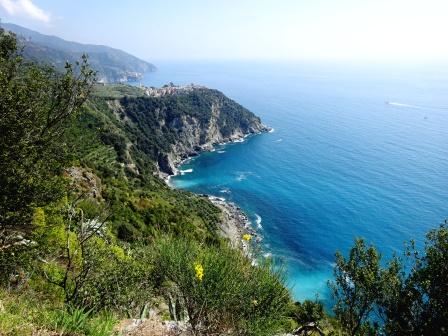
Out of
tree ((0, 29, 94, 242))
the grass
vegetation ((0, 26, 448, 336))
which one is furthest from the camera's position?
tree ((0, 29, 94, 242))

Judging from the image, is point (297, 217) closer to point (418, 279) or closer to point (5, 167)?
point (418, 279)

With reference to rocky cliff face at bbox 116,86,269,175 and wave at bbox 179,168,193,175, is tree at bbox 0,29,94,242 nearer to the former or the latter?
wave at bbox 179,168,193,175

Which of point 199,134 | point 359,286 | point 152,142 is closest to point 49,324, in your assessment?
point 359,286

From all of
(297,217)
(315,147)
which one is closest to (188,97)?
(315,147)

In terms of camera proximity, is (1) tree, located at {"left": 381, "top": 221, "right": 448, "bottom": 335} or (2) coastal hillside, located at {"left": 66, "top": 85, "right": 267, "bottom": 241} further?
(2) coastal hillside, located at {"left": 66, "top": 85, "right": 267, "bottom": 241}

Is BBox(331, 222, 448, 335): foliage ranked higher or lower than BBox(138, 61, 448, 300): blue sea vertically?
higher

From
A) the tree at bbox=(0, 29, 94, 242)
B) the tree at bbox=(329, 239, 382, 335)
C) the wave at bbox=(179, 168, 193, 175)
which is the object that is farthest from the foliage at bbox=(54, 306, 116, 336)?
the wave at bbox=(179, 168, 193, 175)

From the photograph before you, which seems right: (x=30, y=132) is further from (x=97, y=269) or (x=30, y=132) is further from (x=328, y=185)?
(x=328, y=185)
